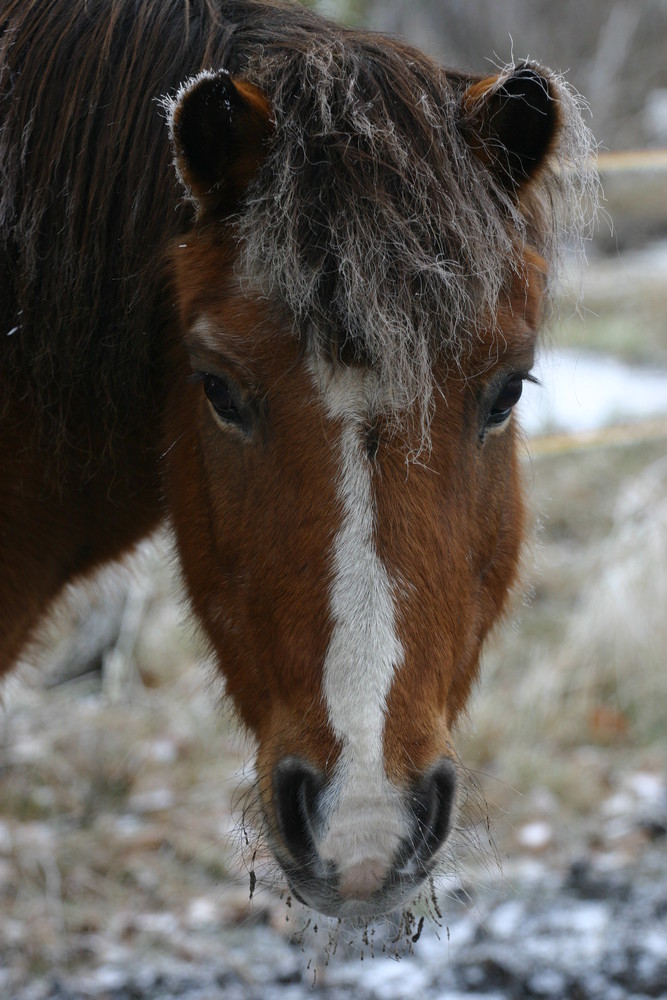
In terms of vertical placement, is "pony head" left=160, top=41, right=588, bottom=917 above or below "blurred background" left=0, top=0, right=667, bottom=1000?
above

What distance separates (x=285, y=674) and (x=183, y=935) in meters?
2.10

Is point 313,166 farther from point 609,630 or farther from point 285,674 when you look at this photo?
point 609,630

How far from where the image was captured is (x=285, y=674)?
6.15 ft

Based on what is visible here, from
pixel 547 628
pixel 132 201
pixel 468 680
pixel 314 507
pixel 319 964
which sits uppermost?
pixel 132 201

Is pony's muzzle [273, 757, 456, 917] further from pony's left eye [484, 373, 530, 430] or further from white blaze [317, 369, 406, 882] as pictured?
pony's left eye [484, 373, 530, 430]

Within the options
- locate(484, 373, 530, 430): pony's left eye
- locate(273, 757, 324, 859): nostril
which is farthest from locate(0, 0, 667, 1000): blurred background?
locate(484, 373, 530, 430): pony's left eye

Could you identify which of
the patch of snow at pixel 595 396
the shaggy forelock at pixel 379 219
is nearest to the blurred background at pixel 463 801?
the patch of snow at pixel 595 396

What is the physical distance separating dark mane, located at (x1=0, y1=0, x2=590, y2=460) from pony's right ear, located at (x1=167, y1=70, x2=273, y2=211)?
0.05m

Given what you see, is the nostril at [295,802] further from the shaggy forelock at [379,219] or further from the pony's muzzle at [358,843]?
the shaggy forelock at [379,219]

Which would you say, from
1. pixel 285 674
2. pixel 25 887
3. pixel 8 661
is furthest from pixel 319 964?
pixel 285 674

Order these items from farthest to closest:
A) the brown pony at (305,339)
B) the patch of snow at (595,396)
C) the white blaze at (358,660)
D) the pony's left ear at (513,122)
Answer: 1. the patch of snow at (595,396)
2. the pony's left ear at (513,122)
3. the brown pony at (305,339)
4. the white blaze at (358,660)

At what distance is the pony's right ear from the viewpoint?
1837 mm

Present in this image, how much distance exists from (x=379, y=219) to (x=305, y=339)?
0.88 feet

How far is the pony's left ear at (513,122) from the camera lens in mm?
1938
